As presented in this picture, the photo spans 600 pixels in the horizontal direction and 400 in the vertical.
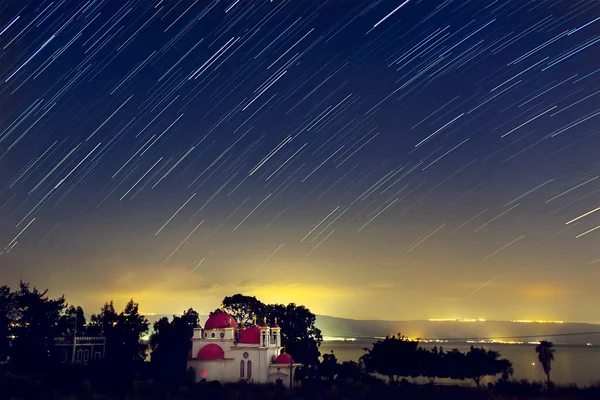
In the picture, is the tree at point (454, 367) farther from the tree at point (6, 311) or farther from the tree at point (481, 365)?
the tree at point (6, 311)

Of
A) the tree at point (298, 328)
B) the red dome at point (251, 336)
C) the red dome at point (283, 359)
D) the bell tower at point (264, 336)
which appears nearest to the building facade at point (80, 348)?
the red dome at point (251, 336)

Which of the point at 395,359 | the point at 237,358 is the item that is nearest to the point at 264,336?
the point at 237,358

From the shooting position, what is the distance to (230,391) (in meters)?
55.6

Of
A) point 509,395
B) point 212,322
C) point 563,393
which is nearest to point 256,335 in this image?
point 212,322

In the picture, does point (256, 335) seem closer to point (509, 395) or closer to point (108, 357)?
point (108, 357)

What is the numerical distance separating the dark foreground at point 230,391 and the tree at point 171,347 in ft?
29.6

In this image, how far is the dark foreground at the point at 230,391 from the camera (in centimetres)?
4952

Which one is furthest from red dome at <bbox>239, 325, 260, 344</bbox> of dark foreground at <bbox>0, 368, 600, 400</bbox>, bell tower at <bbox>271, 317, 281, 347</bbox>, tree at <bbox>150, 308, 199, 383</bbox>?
tree at <bbox>150, 308, 199, 383</bbox>

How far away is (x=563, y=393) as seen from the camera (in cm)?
6084

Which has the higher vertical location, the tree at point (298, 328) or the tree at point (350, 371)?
the tree at point (298, 328)

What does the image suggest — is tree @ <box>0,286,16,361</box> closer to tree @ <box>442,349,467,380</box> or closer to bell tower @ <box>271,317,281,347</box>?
bell tower @ <box>271,317,281,347</box>

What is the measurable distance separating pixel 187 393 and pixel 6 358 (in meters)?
26.5

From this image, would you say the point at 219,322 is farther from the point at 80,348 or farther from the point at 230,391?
the point at 80,348

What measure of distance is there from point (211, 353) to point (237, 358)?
303 cm
